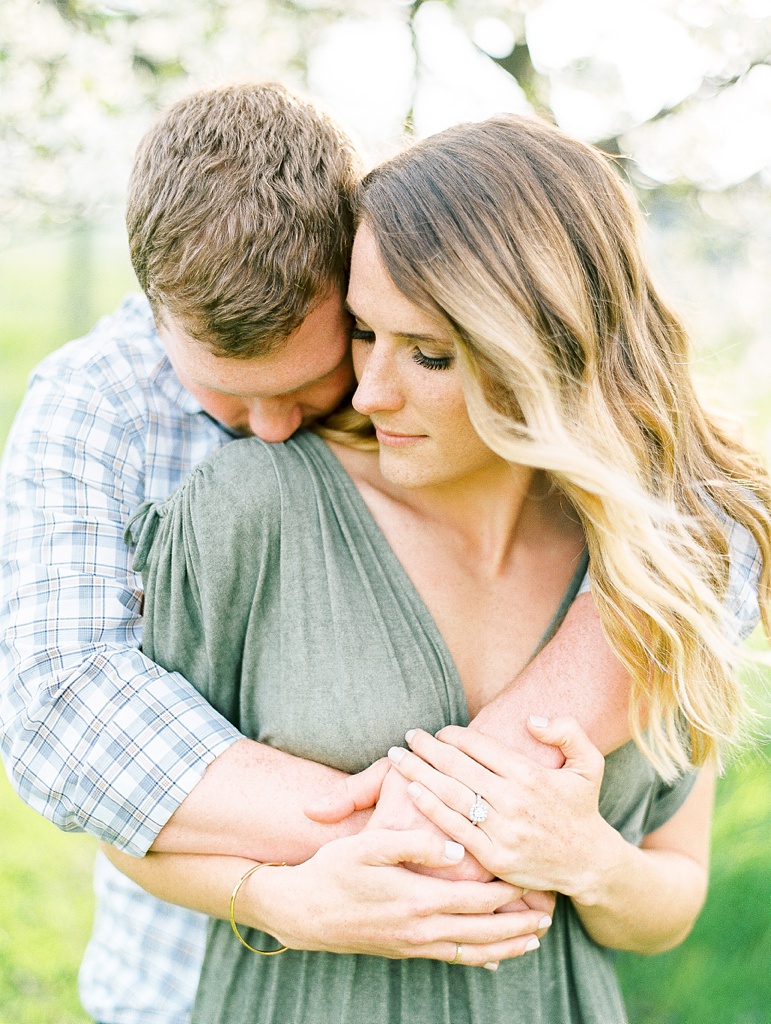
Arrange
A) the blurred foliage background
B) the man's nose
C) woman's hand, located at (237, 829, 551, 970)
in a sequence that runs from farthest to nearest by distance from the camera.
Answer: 1. the blurred foliage background
2. the man's nose
3. woman's hand, located at (237, 829, 551, 970)

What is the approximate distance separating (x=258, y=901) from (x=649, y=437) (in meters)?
1.14

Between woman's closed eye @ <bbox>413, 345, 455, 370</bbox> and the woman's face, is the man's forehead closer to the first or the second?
the woman's face

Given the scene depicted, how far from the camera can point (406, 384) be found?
1.83 meters

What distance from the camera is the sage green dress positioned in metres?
1.82

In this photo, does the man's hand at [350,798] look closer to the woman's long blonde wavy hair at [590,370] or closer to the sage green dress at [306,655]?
the sage green dress at [306,655]

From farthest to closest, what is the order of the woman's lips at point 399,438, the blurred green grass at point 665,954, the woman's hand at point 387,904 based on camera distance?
the blurred green grass at point 665,954 → the woman's lips at point 399,438 → the woman's hand at point 387,904

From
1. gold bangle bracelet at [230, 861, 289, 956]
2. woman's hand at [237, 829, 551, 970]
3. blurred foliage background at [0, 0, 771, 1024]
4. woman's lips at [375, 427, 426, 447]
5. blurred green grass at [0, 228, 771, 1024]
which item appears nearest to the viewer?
woman's hand at [237, 829, 551, 970]

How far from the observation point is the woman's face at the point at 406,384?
1.79 metres

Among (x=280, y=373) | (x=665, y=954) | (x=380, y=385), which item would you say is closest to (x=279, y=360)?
(x=280, y=373)

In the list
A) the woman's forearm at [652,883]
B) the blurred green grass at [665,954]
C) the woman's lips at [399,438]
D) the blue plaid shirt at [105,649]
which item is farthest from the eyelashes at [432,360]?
the blurred green grass at [665,954]

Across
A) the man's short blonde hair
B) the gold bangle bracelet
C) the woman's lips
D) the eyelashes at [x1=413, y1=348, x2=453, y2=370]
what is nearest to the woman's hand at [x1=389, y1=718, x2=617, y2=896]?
the gold bangle bracelet

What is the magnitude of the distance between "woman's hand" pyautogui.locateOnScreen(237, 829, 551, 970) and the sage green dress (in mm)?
182

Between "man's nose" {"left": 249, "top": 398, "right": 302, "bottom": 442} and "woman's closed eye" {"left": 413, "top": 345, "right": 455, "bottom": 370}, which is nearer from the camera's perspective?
"woman's closed eye" {"left": 413, "top": 345, "right": 455, "bottom": 370}

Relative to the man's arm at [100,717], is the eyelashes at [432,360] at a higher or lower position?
higher
